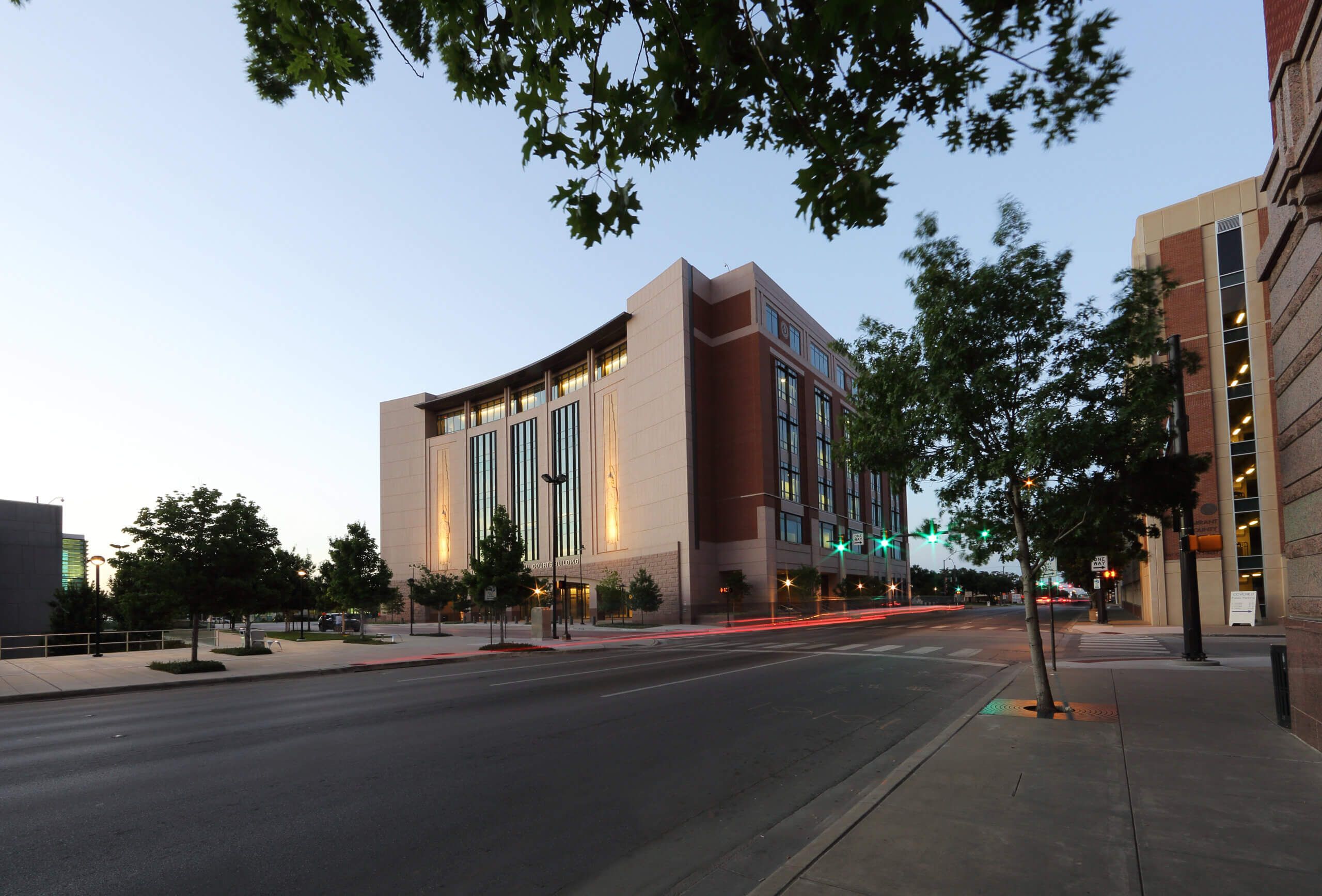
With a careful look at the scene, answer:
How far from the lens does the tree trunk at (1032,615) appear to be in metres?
10.6

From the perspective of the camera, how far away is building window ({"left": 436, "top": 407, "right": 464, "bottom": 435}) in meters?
90.9

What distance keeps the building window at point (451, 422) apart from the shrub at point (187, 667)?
68.9 m

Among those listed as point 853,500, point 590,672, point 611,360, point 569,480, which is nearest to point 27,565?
point 590,672

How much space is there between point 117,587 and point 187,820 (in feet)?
92.5

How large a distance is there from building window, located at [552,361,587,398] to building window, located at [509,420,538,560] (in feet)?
13.7

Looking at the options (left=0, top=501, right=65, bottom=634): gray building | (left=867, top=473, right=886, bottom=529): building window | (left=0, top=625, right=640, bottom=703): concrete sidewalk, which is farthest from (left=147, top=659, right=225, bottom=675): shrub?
(left=867, top=473, right=886, bottom=529): building window

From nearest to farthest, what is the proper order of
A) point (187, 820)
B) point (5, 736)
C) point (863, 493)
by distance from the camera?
point (187, 820)
point (5, 736)
point (863, 493)

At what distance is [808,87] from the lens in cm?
462

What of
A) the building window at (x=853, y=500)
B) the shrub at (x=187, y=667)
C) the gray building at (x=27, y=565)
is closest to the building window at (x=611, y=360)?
the building window at (x=853, y=500)

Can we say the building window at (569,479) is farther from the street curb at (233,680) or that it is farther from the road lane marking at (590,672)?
the road lane marking at (590,672)

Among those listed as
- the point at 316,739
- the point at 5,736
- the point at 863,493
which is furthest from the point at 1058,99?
the point at 863,493

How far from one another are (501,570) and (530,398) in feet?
Answer: 163

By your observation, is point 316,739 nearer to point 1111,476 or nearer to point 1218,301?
point 1111,476

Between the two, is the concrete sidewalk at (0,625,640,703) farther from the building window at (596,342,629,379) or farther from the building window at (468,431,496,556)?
the building window at (468,431,496,556)
